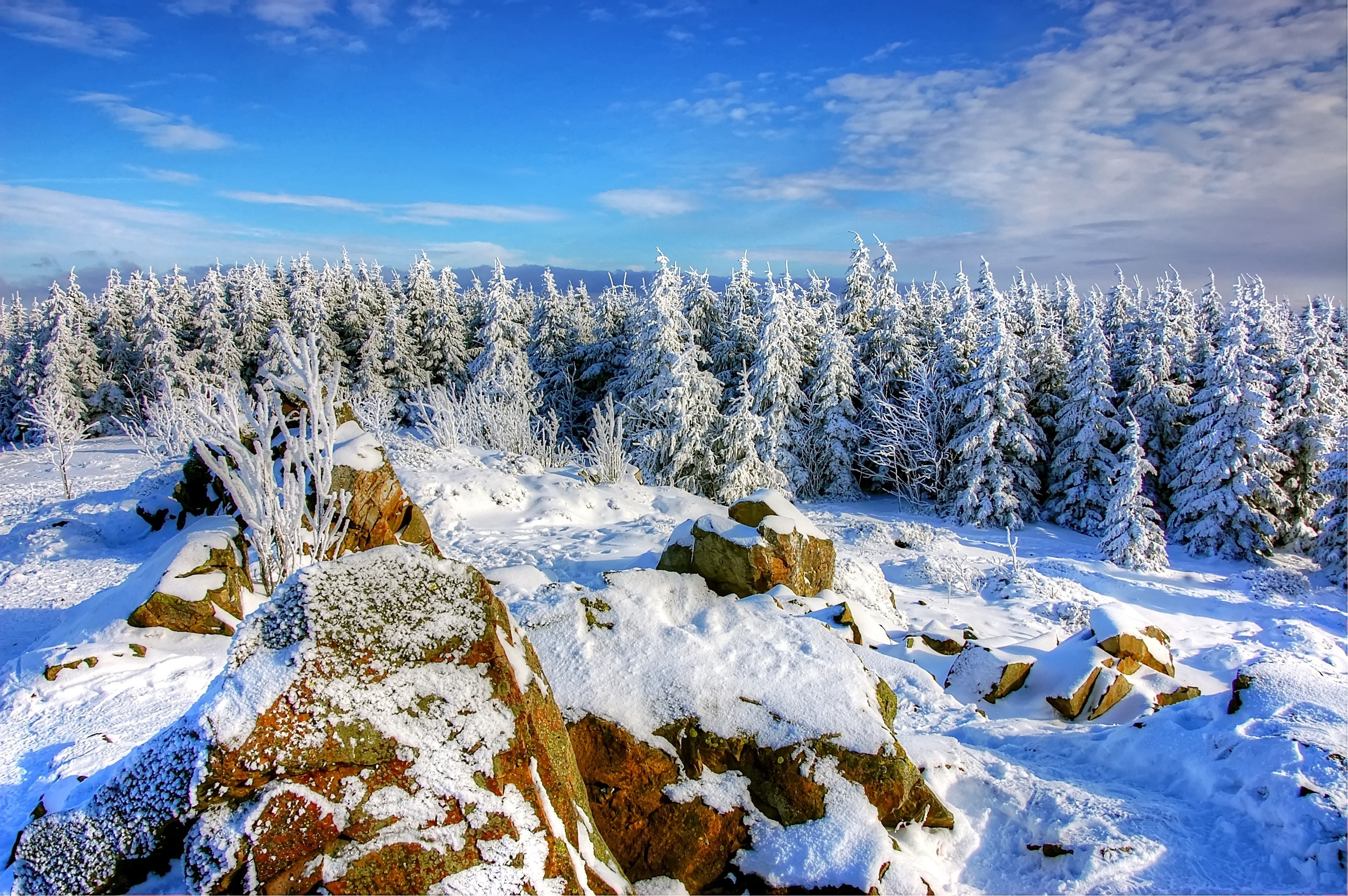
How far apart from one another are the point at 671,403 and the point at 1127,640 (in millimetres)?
15755

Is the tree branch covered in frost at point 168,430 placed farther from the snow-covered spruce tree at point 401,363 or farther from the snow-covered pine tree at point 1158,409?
the snow-covered pine tree at point 1158,409

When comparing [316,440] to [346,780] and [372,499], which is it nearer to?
[372,499]

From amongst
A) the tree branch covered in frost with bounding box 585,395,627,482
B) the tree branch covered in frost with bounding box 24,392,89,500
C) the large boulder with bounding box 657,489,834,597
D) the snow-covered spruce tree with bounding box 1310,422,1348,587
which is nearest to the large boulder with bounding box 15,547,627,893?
the large boulder with bounding box 657,489,834,597

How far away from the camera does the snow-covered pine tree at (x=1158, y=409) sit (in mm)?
24000

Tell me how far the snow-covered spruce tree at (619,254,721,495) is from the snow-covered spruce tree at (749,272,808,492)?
68.2 inches

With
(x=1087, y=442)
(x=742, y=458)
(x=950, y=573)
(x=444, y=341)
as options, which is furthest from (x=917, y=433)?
(x=444, y=341)

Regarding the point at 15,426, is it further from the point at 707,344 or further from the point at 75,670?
the point at 75,670

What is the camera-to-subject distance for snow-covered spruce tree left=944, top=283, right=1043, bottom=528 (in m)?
22.3

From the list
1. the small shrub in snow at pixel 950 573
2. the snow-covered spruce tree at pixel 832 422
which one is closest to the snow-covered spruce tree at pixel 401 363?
the snow-covered spruce tree at pixel 832 422

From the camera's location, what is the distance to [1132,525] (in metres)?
18.5

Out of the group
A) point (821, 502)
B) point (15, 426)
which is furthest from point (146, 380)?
point (821, 502)

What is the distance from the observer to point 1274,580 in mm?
18062

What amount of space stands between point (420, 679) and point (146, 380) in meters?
42.7

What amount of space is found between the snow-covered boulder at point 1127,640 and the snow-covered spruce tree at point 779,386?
15080 millimetres
